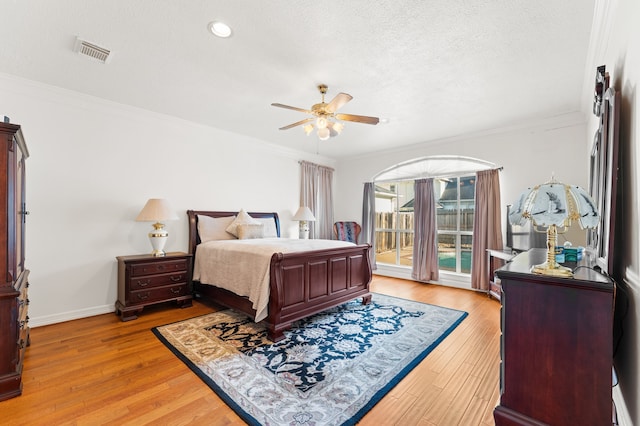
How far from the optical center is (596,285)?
1295 mm

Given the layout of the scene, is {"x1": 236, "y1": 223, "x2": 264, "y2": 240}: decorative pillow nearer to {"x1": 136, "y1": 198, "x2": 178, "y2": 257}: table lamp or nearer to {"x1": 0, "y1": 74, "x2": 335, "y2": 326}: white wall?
{"x1": 0, "y1": 74, "x2": 335, "y2": 326}: white wall

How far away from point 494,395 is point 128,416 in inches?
94.3

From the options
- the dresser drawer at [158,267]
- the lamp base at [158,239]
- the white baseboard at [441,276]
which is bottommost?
the white baseboard at [441,276]

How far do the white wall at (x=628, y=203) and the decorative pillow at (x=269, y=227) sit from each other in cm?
419

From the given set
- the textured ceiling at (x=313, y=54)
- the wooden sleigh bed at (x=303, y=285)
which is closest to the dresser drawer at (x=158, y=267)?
the wooden sleigh bed at (x=303, y=285)

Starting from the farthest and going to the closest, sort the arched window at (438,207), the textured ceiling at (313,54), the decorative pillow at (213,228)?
1. the arched window at (438,207)
2. the decorative pillow at (213,228)
3. the textured ceiling at (313,54)

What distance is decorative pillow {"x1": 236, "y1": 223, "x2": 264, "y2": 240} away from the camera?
14.3ft

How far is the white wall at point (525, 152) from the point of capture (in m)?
3.84

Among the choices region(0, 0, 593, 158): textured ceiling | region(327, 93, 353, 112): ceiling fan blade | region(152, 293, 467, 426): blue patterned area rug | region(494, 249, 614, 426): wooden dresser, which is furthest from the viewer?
region(327, 93, 353, 112): ceiling fan blade

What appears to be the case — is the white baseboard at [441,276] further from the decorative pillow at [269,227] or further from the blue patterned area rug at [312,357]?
the decorative pillow at [269,227]

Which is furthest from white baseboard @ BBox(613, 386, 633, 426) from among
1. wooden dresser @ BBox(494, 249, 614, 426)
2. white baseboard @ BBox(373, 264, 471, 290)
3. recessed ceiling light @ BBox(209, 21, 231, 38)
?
recessed ceiling light @ BBox(209, 21, 231, 38)

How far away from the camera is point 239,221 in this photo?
14.9 ft

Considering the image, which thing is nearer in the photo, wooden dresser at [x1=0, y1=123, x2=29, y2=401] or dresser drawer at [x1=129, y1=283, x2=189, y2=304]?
wooden dresser at [x1=0, y1=123, x2=29, y2=401]

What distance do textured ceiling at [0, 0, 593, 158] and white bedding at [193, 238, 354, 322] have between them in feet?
5.92
